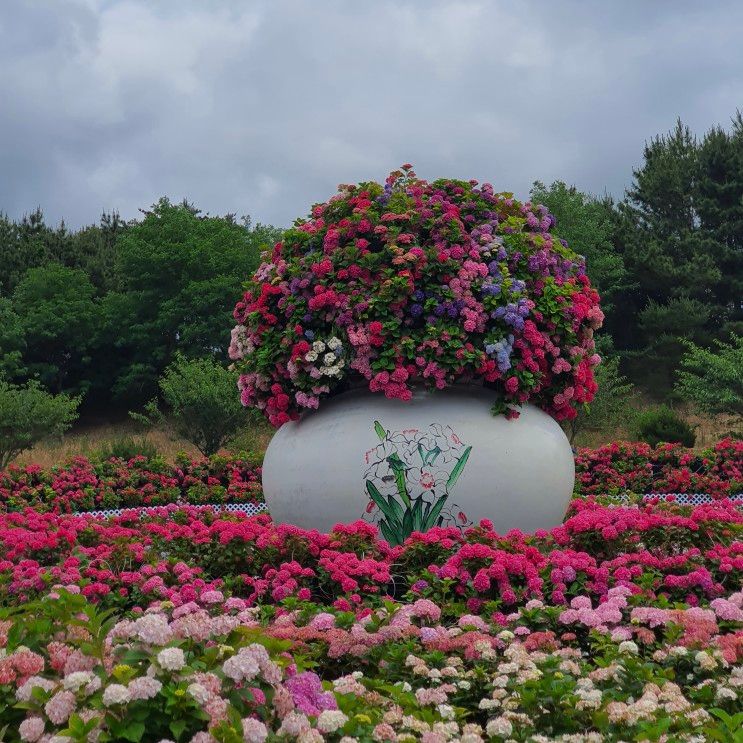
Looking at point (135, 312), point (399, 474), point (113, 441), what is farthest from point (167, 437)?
point (399, 474)

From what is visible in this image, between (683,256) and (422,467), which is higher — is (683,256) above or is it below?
above

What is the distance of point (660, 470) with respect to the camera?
11.8m

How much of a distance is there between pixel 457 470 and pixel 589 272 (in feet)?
95.7

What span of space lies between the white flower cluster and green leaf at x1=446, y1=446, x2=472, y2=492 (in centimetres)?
101

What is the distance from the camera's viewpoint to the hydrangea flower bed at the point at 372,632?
7.96 feet

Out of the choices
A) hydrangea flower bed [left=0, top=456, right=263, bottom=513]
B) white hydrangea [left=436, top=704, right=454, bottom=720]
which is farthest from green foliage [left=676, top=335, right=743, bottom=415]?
white hydrangea [left=436, top=704, right=454, bottom=720]

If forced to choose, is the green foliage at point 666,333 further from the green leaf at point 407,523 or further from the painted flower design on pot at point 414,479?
the green leaf at point 407,523

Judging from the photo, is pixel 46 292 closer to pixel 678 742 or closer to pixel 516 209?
pixel 516 209

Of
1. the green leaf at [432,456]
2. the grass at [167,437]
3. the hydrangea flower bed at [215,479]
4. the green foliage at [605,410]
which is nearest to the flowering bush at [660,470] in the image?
the hydrangea flower bed at [215,479]

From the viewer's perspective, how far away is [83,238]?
4725 cm

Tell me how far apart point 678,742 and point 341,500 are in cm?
382

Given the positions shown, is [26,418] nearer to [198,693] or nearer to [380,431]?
[380,431]

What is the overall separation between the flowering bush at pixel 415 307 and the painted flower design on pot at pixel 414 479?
0.39m

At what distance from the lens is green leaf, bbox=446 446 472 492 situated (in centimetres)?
621
